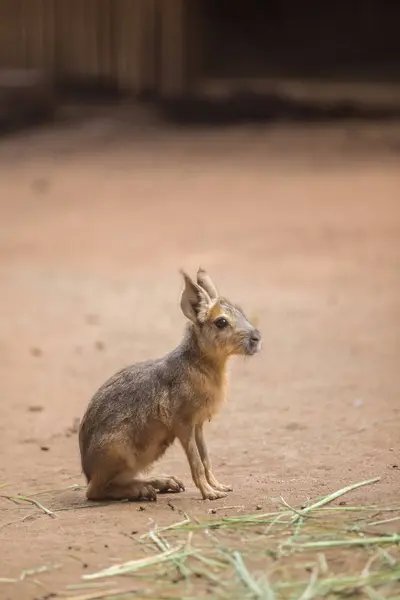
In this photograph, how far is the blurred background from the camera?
5863 mm

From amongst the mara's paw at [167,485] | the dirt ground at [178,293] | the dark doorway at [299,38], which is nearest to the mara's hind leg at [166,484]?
the mara's paw at [167,485]

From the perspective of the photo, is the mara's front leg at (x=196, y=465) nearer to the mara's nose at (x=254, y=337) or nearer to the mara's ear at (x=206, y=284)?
the mara's nose at (x=254, y=337)

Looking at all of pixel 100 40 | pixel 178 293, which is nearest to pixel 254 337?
pixel 178 293

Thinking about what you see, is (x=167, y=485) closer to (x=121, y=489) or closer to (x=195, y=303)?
(x=121, y=489)

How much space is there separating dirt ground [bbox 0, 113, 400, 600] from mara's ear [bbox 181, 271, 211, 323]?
73 centimetres

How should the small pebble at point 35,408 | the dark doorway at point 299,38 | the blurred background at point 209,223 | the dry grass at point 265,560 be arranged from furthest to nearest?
the dark doorway at point 299,38
the small pebble at point 35,408
the blurred background at point 209,223
the dry grass at point 265,560

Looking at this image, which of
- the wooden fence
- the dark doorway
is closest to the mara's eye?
the wooden fence

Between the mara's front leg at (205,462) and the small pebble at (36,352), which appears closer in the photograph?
the mara's front leg at (205,462)

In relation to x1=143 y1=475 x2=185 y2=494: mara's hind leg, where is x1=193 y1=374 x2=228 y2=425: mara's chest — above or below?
above

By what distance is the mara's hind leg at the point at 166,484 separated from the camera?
4.87 metres

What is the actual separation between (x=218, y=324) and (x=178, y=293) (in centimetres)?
516

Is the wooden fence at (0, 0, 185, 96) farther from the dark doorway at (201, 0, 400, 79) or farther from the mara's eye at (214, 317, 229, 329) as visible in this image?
the mara's eye at (214, 317, 229, 329)

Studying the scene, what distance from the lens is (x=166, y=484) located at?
4.89m

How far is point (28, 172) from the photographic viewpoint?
52.2ft
